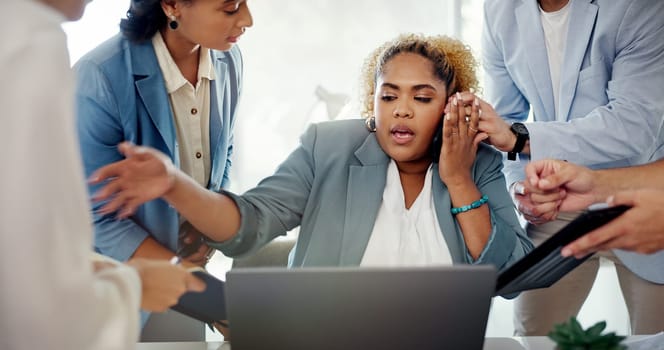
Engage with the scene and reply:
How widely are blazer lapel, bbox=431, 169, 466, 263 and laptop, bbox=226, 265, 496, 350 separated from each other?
2.00 feet

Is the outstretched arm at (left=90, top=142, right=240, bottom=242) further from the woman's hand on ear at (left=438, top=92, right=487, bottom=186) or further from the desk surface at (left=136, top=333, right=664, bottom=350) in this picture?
the woman's hand on ear at (left=438, top=92, right=487, bottom=186)

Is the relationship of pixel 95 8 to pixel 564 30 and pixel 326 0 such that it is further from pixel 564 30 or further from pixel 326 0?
pixel 564 30

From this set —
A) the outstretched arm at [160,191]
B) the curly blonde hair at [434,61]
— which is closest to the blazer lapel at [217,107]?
the outstretched arm at [160,191]

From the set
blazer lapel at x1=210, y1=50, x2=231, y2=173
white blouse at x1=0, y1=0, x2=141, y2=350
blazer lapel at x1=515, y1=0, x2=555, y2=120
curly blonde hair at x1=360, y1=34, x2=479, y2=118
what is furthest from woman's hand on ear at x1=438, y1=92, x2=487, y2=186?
white blouse at x1=0, y1=0, x2=141, y2=350

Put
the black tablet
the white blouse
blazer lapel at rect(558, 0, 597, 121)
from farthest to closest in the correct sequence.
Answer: blazer lapel at rect(558, 0, 597, 121) → the black tablet → the white blouse

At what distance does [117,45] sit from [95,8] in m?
1.50

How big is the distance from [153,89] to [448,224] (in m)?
0.79

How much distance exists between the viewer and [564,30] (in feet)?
7.32

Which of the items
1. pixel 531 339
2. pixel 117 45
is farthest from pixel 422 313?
pixel 117 45

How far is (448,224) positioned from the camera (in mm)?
1865

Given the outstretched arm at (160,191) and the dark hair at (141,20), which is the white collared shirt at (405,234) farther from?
the dark hair at (141,20)

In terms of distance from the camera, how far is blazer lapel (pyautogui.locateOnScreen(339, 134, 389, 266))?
6.03ft

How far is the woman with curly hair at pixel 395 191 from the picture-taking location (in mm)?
1831

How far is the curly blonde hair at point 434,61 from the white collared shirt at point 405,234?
0.94 ft
